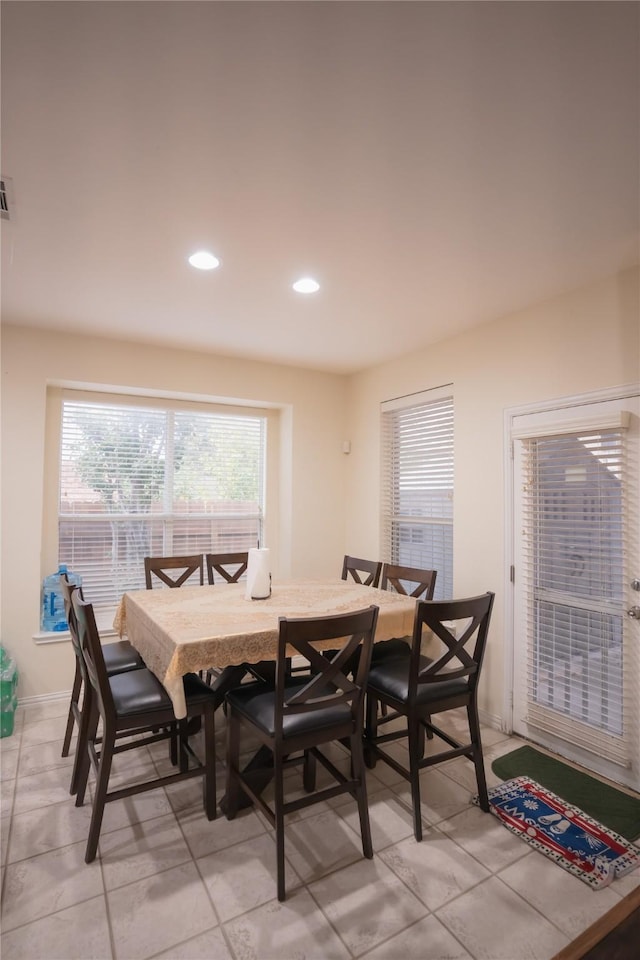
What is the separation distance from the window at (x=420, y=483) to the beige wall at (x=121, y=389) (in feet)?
1.99

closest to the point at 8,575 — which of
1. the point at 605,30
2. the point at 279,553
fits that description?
the point at 279,553

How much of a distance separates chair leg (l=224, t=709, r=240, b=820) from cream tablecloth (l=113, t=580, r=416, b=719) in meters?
0.27

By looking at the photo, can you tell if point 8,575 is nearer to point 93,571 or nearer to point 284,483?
point 93,571

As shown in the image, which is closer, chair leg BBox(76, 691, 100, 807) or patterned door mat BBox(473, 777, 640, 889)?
patterned door mat BBox(473, 777, 640, 889)

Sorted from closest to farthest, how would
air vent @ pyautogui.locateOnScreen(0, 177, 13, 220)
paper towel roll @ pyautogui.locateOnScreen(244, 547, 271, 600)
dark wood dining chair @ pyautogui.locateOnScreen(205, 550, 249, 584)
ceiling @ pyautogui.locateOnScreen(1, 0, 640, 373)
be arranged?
ceiling @ pyautogui.locateOnScreen(1, 0, 640, 373) < air vent @ pyautogui.locateOnScreen(0, 177, 13, 220) < paper towel roll @ pyautogui.locateOnScreen(244, 547, 271, 600) < dark wood dining chair @ pyautogui.locateOnScreen(205, 550, 249, 584)

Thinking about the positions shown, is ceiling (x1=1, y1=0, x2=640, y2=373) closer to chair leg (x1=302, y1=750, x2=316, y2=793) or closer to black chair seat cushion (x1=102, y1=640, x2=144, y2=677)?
black chair seat cushion (x1=102, y1=640, x2=144, y2=677)

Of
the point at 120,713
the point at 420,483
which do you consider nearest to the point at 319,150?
the point at 120,713

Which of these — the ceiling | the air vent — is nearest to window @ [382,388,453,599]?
the ceiling

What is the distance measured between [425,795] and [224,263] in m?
2.86

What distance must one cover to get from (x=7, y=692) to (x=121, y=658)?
0.90m

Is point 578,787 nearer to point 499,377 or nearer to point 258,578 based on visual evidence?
point 258,578

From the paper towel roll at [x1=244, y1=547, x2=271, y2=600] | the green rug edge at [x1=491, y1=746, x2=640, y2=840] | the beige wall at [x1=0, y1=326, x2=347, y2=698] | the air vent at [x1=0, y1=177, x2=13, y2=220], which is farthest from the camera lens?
the beige wall at [x1=0, y1=326, x2=347, y2=698]

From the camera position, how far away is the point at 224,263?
2.54m

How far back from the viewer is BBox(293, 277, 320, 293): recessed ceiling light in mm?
2732
